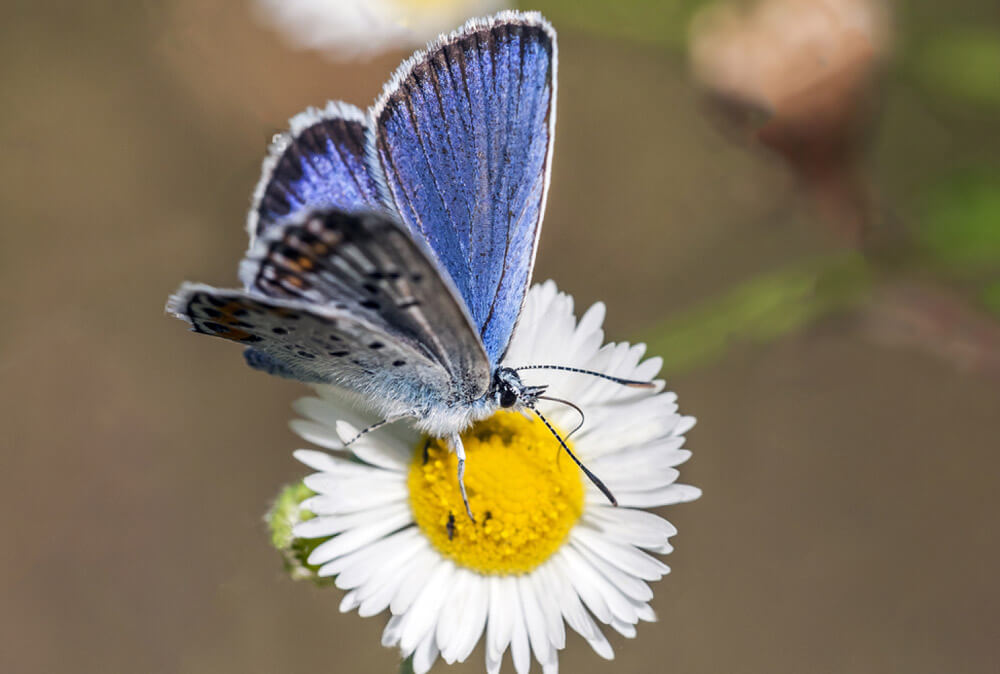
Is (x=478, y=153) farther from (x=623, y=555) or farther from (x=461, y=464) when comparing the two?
(x=623, y=555)

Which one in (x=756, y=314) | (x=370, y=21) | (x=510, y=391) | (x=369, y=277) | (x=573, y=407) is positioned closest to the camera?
(x=369, y=277)

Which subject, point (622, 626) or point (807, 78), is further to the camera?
point (807, 78)

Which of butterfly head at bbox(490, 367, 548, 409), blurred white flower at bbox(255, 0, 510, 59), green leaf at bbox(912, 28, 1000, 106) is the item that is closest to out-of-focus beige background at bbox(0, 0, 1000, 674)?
blurred white flower at bbox(255, 0, 510, 59)

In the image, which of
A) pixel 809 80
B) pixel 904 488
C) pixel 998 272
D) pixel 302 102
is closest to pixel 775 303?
pixel 809 80

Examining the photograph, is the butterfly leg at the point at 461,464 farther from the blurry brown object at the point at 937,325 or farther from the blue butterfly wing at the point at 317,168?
the blurry brown object at the point at 937,325

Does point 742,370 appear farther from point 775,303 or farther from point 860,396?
point 775,303

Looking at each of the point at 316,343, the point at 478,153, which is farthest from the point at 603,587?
the point at 478,153
